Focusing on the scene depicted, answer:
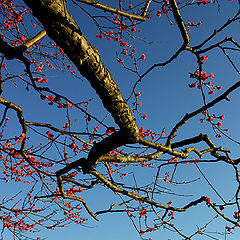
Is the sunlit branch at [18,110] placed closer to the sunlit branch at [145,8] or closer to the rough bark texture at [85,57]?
the rough bark texture at [85,57]

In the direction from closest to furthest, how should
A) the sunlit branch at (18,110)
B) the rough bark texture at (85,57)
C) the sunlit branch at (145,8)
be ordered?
the rough bark texture at (85,57)
the sunlit branch at (18,110)
the sunlit branch at (145,8)

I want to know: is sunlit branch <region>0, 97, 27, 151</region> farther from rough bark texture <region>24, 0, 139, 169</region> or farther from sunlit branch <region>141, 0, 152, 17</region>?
sunlit branch <region>141, 0, 152, 17</region>

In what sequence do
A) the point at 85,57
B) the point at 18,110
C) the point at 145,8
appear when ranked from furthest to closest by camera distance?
the point at 145,8, the point at 18,110, the point at 85,57

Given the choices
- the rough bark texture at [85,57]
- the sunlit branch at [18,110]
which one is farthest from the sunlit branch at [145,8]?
the sunlit branch at [18,110]

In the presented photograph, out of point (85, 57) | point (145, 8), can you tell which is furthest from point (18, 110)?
point (145, 8)

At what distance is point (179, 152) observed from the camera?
2.81 meters

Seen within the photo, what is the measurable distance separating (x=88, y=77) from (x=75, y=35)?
371 mm

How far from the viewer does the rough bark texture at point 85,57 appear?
5.14 ft

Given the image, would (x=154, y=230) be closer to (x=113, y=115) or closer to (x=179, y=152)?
(x=179, y=152)

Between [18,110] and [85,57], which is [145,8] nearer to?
[85,57]

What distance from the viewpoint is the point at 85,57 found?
1.71 metres

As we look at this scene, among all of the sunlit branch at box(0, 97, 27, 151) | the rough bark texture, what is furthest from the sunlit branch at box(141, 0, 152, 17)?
the sunlit branch at box(0, 97, 27, 151)

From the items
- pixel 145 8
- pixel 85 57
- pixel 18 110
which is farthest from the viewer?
pixel 145 8

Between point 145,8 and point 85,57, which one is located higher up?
point 145,8
